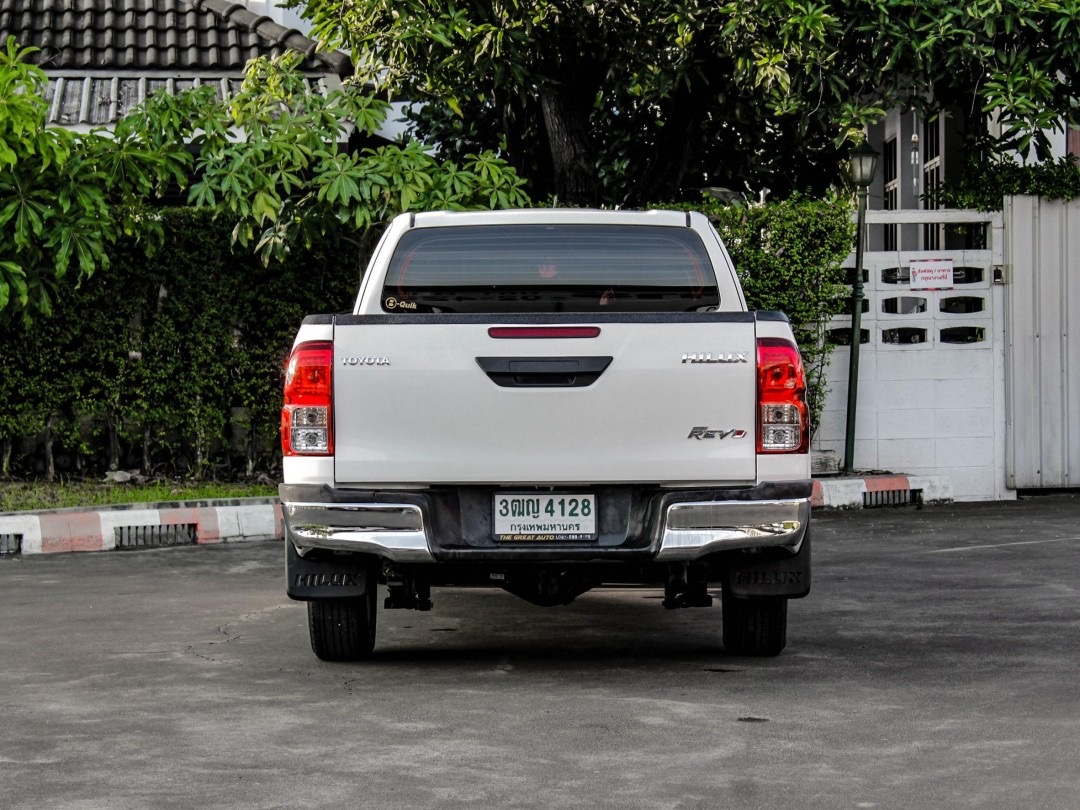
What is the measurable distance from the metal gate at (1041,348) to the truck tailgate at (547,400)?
8892 mm

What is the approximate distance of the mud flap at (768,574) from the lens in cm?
693

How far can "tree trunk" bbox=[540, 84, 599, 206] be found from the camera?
52.0ft

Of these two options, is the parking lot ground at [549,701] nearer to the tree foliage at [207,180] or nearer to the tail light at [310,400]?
the tail light at [310,400]

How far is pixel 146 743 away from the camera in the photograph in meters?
5.84

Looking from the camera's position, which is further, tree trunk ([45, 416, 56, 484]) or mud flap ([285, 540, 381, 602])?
tree trunk ([45, 416, 56, 484])

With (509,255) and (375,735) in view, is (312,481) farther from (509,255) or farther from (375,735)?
(509,255)

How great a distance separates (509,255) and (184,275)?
6940 mm

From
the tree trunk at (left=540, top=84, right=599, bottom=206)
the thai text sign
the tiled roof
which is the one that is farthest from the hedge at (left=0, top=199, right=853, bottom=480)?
the tiled roof

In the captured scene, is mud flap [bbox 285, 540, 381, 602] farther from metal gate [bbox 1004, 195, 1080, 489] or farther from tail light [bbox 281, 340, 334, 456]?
metal gate [bbox 1004, 195, 1080, 489]

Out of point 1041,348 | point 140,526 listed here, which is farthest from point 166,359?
point 1041,348

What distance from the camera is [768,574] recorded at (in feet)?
22.8

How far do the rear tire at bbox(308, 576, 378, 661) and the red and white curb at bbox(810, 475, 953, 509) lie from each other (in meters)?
6.98

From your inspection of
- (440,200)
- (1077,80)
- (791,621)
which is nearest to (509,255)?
(791,621)

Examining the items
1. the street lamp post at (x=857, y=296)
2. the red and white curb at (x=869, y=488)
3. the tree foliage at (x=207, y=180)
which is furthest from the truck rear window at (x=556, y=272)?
the street lamp post at (x=857, y=296)
